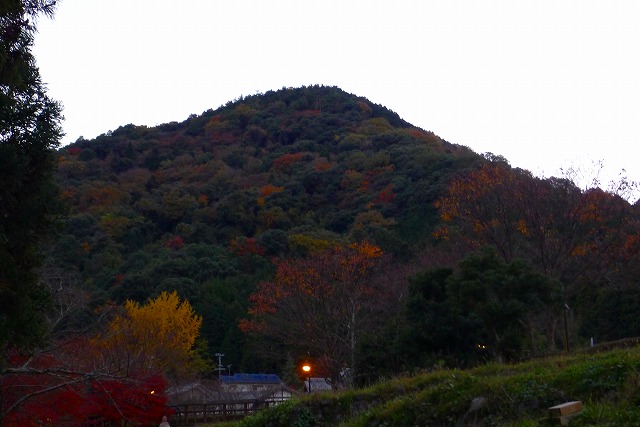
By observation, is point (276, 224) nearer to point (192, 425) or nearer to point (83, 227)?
point (83, 227)

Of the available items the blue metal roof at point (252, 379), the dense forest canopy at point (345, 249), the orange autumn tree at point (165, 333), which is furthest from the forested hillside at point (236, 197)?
the orange autumn tree at point (165, 333)

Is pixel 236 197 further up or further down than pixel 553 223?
further up

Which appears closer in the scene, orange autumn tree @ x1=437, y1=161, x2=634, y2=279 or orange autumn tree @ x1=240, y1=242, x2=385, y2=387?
orange autumn tree @ x1=437, y1=161, x2=634, y2=279

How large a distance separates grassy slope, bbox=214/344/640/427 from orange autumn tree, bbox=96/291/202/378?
49.7ft

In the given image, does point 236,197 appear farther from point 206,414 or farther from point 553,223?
point 206,414

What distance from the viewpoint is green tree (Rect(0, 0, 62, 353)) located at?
26.6 feet

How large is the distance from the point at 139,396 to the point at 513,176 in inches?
700

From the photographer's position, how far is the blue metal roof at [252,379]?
1340 inches

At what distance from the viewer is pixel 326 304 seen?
2767 cm

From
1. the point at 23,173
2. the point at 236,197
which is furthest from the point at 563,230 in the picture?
the point at 236,197

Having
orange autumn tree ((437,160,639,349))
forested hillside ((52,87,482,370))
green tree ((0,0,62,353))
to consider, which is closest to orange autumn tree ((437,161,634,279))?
orange autumn tree ((437,160,639,349))

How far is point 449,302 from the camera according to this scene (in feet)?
65.3

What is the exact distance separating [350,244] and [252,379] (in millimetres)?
7631

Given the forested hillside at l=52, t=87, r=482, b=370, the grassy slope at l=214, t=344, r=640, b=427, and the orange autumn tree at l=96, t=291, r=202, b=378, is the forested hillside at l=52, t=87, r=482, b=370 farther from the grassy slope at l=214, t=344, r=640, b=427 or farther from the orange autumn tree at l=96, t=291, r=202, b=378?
the grassy slope at l=214, t=344, r=640, b=427
